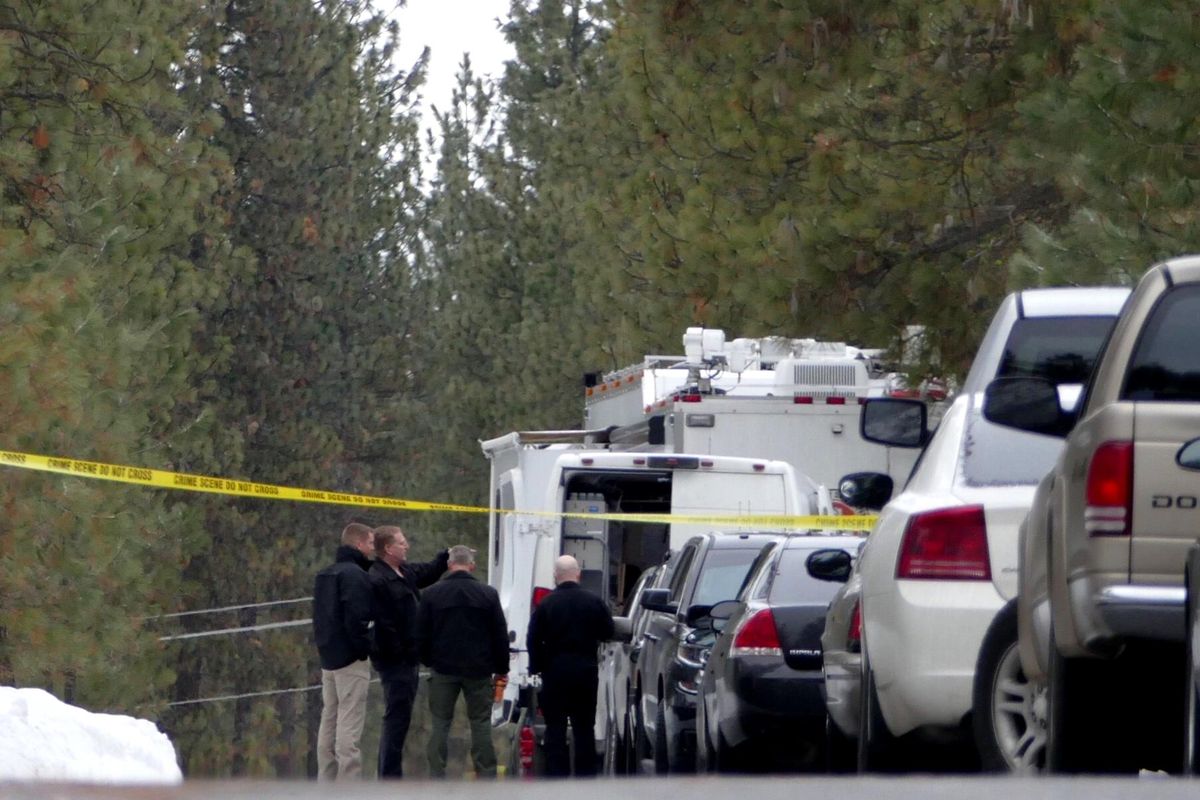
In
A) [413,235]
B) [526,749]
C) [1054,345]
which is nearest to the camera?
[1054,345]

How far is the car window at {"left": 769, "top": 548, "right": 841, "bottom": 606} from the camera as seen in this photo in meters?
12.0

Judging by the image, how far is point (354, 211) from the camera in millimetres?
42844

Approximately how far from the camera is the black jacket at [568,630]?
16.2 meters

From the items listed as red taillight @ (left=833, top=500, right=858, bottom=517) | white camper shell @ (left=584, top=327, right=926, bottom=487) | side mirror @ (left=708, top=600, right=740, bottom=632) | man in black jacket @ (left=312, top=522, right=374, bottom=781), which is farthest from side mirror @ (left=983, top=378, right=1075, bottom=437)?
red taillight @ (left=833, top=500, right=858, bottom=517)

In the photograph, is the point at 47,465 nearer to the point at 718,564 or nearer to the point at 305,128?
the point at 718,564

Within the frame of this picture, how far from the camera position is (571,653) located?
53.5ft

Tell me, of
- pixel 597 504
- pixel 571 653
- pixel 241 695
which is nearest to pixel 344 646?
pixel 571 653

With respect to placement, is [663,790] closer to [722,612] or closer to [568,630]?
[722,612]

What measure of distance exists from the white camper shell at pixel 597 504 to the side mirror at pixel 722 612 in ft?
16.1

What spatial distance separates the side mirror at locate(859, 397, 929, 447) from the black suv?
9.97ft

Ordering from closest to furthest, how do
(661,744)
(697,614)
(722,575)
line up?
(697,614) < (661,744) < (722,575)

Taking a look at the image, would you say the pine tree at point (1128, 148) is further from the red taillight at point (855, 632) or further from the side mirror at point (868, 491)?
the red taillight at point (855, 632)

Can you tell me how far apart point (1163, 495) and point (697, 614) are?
729 cm

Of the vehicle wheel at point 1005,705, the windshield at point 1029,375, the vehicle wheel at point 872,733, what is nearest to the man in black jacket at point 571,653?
the vehicle wheel at point 872,733
